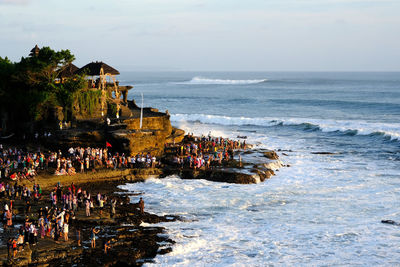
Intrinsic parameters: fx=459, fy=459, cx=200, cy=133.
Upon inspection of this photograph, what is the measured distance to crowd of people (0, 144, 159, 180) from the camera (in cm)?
3086

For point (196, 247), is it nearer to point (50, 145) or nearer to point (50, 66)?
point (50, 145)

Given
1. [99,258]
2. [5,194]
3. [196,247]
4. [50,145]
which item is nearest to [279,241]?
[196,247]

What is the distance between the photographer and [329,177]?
3562cm

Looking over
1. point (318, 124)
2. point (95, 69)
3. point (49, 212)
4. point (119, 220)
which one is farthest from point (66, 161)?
point (318, 124)

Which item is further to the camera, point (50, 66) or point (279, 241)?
point (50, 66)

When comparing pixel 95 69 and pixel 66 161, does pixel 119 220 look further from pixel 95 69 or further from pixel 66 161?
pixel 95 69

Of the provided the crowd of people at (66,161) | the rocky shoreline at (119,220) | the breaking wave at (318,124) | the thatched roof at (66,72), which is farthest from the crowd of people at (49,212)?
the breaking wave at (318,124)

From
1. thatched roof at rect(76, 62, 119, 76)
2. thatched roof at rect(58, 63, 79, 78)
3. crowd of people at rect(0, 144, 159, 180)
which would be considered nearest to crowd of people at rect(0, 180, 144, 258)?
crowd of people at rect(0, 144, 159, 180)

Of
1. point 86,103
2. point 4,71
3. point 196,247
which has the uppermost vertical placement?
point 4,71

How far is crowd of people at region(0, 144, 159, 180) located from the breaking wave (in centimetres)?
3336

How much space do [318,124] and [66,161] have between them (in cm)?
4431

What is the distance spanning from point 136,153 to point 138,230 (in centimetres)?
1394

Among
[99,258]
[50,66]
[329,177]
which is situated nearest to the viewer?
[99,258]

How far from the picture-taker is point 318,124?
67.4m
